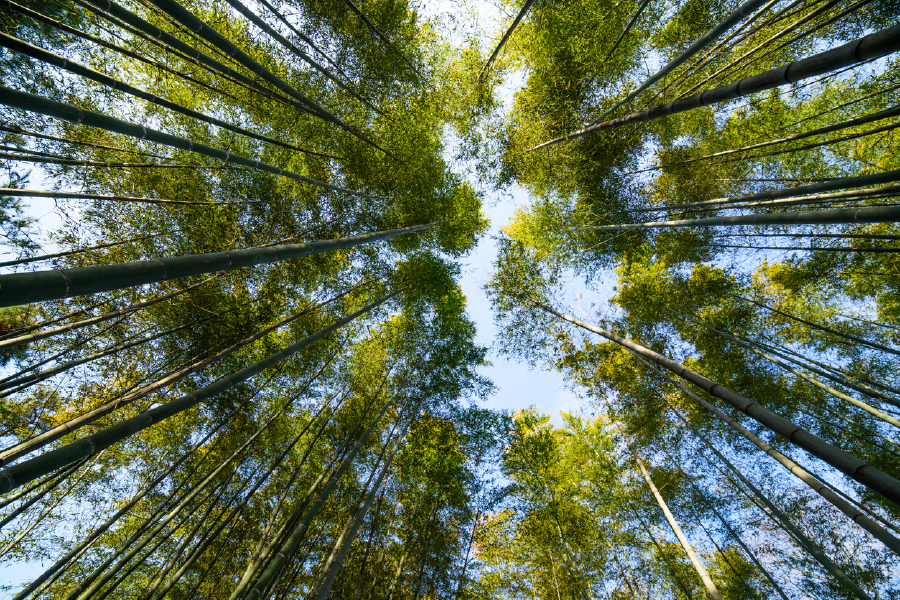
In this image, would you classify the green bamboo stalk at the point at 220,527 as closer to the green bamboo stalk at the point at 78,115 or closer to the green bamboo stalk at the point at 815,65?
the green bamboo stalk at the point at 78,115

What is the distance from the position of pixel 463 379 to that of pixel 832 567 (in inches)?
211

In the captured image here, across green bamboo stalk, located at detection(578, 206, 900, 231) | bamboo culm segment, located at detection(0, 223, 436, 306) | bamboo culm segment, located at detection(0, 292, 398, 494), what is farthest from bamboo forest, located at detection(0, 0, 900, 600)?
bamboo culm segment, located at detection(0, 292, 398, 494)

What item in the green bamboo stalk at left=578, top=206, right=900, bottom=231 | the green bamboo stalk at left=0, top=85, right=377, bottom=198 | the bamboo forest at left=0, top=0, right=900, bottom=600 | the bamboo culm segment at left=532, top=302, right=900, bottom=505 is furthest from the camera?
the bamboo forest at left=0, top=0, right=900, bottom=600

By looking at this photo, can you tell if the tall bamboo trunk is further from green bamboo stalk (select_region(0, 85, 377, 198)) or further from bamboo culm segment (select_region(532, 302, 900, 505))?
green bamboo stalk (select_region(0, 85, 377, 198))

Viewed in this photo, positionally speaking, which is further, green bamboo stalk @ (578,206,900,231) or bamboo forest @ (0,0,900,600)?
bamboo forest @ (0,0,900,600)

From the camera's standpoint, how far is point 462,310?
26.4 feet

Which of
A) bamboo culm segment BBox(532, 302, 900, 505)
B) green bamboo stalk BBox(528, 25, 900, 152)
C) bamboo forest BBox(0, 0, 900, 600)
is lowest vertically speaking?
Answer: bamboo culm segment BBox(532, 302, 900, 505)

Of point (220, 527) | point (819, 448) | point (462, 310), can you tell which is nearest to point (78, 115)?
point (220, 527)

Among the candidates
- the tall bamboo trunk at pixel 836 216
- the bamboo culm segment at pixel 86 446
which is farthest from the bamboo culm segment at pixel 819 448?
the bamboo culm segment at pixel 86 446

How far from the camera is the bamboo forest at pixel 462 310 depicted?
4.52m

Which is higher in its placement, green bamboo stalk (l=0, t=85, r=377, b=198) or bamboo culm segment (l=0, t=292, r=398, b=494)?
green bamboo stalk (l=0, t=85, r=377, b=198)

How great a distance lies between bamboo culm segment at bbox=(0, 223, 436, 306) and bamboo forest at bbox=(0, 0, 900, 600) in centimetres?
191

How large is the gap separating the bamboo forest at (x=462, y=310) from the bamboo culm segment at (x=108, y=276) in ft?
6.26

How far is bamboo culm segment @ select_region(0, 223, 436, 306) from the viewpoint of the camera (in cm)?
109
